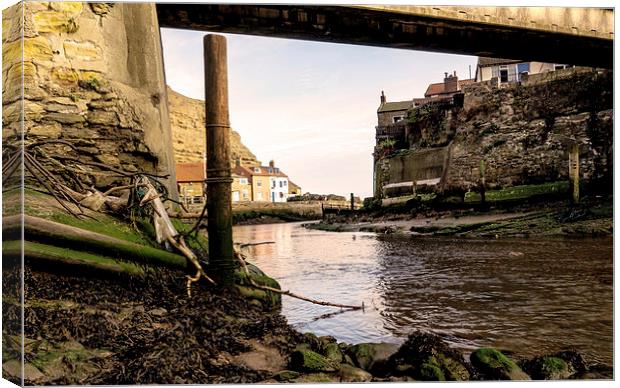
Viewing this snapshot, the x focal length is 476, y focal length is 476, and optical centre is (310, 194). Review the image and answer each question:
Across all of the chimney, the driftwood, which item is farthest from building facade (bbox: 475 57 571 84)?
the driftwood

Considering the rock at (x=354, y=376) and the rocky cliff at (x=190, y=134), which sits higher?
the rocky cliff at (x=190, y=134)

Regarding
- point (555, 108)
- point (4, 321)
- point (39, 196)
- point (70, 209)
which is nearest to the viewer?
point (4, 321)

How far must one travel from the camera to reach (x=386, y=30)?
455cm

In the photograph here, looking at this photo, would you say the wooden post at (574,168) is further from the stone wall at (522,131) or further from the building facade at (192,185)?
the building facade at (192,185)

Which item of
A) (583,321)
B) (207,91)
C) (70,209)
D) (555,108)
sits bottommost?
(583,321)

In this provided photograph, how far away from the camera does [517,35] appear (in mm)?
5254

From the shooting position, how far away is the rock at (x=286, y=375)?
2652 mm

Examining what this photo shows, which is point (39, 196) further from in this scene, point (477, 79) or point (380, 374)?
point (477, 79)

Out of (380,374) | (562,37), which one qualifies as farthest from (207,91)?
(562,37)

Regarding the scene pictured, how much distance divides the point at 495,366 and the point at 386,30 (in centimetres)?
315

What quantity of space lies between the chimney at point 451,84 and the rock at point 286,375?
11.4ft

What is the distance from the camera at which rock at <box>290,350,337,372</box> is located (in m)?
2.69

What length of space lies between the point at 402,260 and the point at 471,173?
10.8ft

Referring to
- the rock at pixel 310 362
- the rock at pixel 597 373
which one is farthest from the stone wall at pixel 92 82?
the rock at pixel 597 373
